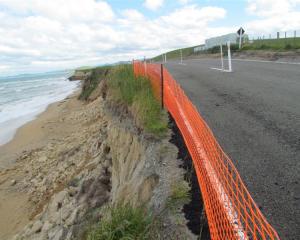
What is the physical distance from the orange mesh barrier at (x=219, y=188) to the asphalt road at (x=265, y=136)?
0.70 ft

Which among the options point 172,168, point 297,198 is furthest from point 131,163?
point 297,198

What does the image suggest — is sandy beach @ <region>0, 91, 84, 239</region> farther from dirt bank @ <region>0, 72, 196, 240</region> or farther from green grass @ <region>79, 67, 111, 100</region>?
green grass @ <region>79, 67, 111, 100</region>

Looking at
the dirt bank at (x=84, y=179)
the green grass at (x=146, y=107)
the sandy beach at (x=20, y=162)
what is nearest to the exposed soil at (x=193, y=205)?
the dirt bank at (x=84, y=179)

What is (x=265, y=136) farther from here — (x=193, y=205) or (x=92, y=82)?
(x=92, y=82)

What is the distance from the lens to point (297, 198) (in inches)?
136

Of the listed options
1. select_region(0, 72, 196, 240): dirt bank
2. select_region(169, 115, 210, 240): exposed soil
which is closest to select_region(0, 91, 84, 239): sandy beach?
select_region(0, 72, 196, 240): dirt bank

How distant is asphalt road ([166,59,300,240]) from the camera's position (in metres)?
3.42

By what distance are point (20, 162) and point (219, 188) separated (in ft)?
42.0

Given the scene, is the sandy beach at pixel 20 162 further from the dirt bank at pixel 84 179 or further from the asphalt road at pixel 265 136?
the asphalt road at pixel 265 136

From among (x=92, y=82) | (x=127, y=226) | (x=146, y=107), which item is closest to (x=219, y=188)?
(x=127, y=226)

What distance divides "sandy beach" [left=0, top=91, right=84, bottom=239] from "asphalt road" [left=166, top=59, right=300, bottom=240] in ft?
21.5

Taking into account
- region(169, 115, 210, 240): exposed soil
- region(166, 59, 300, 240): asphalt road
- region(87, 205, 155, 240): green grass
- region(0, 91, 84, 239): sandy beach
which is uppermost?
region(166, 59, 300, 240): asphalt road

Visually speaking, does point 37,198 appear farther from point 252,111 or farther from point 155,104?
point 252,111

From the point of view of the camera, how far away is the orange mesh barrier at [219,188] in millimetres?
2871
